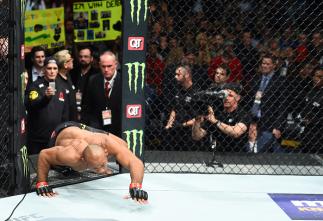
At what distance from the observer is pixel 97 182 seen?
188 inches

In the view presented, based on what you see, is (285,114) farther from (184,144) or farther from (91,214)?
(91,214)

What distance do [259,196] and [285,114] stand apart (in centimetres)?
133

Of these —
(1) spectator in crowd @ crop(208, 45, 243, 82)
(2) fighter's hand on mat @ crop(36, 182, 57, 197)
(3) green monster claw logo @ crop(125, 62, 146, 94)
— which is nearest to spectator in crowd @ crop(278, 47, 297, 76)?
(1) spectator in crowd @ crop(208, 45, 243, 82)


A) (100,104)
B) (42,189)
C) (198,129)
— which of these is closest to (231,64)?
(198,129)

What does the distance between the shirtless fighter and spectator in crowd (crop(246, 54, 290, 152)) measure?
1.62 m

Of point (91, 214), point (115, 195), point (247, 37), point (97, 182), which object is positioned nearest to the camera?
point (91, 214)

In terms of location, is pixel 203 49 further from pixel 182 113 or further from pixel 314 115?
pixel 314 115

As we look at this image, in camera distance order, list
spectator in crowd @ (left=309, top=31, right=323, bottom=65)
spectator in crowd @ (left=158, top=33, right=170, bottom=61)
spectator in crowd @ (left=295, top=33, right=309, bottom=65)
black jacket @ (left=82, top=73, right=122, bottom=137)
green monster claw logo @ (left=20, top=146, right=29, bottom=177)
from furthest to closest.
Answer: spectator in crowd @ (left=158, top=33, right=170, bottom=61) < spectator in crowd @ (left=295, top=33, right=309, bottom=65) < spectator in crowd @ (left=309, top=31, right=323, bottom=65) < black jacket @ (left=82, top=73, right=122, bottom=137) < green monster claw logo @ (left=20, top=146, right=29, bottom=177)

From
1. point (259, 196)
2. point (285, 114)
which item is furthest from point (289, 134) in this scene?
point (259, 196)

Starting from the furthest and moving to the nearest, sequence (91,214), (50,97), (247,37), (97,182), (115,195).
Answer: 1. (247,37)
2. (50,97)
3. (97,182)
4. (115,195)
5. (91,214)

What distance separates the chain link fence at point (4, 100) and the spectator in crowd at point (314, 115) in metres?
2.77

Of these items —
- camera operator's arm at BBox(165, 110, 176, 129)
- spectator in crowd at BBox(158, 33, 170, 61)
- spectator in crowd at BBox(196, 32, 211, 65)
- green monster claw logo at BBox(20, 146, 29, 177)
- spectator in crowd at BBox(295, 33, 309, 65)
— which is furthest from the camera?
spectator in crowd at BBox(158, 33, 170, 61)

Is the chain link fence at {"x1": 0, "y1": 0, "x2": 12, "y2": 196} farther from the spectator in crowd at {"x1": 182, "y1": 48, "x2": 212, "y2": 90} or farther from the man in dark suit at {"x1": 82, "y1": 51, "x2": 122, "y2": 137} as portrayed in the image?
the spectator in crowd at {"x1": 182, "y1": 48, "x2": 212, "y2": 90}

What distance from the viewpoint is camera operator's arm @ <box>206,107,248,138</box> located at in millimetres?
5172
